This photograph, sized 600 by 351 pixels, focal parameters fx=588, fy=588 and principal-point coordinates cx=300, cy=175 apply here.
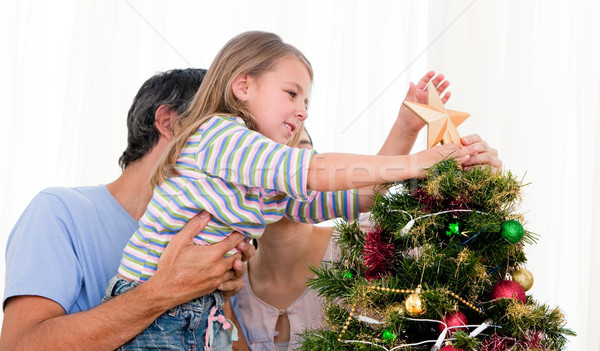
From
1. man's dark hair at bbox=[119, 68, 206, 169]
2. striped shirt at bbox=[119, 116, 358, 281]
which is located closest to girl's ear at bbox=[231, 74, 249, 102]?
striped shirt at bbox=[119, 116, 358, 281]

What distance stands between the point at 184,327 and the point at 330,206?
43 cm

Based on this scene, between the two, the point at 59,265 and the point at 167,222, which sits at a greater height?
the point at 167,222

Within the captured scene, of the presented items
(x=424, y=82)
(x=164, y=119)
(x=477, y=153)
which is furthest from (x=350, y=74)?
(x=477, y=153)

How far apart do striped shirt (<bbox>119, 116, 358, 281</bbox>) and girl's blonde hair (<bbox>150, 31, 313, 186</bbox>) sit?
24 millimetres

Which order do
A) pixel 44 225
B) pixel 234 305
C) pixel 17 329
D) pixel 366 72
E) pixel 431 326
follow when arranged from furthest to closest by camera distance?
pixel 366 72 < pixel 234 305 < pixel 44 225 < pixel 17 329 < pixel 431 326

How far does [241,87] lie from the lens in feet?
4.63

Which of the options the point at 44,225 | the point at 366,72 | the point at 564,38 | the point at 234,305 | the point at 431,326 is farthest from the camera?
the point at 366,72

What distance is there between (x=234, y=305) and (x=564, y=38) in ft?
5.06

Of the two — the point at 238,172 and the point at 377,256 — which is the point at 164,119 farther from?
the point at 377,256

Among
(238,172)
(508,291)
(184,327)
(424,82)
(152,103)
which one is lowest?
(184,327)

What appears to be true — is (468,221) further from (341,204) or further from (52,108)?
(52,108)

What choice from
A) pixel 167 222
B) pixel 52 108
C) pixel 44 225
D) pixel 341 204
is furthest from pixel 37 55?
pixel 341 204

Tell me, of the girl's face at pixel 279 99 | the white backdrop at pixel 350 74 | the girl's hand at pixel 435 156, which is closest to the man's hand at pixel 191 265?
the girl's face at pixel 279 99

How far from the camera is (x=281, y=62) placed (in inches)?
55.1
